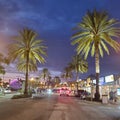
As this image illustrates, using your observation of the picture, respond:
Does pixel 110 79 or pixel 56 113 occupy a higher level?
pixel 110 79

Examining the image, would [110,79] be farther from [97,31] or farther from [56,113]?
[56,113]

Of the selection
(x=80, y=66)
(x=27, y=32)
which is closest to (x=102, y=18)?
(x=27, y=32)

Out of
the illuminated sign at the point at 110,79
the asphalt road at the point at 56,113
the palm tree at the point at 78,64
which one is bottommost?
the asphalt road at the point at 56,113

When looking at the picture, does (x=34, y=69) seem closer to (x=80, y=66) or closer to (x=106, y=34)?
(x=80, y=66)

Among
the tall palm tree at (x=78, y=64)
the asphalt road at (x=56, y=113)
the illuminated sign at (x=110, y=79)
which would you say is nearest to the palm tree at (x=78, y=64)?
the tall palm tree at (x=78, y=64)

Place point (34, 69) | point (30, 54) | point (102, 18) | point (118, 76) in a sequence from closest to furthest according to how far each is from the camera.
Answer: point (102, 18)
point (118, 76)
point (30, 54)
point (34, 69)

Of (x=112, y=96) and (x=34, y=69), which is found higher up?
(x=34, y=69)

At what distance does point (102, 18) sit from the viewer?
49.8 metres

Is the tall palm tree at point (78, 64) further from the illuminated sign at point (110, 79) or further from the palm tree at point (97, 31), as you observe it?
the palm tree at point (97, 31)

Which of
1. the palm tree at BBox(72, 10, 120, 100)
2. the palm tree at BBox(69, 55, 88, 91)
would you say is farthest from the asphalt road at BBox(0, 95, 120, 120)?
the palm tree at BBox(69, 55, 88, 91)

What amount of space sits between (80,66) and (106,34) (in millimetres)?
57634

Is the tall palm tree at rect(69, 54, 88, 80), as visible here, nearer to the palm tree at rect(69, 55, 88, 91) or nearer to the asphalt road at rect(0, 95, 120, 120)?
the palm tree at rect(69, 55, 88, 91)

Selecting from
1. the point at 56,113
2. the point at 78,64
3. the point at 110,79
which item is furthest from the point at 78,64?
the point at 56,113

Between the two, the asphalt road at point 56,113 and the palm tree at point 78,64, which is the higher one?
the palm tree at point 78,64
